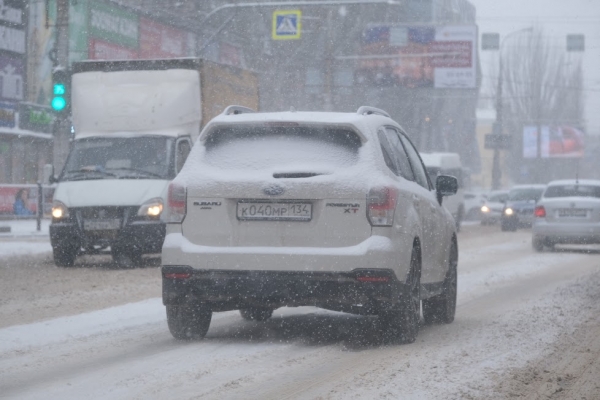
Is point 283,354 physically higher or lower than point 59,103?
lower

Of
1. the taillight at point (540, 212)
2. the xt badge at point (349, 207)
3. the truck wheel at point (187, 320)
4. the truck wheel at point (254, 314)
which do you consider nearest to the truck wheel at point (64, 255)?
the truck wheel at point (254, 314)

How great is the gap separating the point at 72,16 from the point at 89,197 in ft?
79.8

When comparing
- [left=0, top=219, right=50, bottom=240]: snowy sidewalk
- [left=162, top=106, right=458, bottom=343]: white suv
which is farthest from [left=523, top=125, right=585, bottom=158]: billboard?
[left=162, top=106, right=458, bottom=343]: white suv

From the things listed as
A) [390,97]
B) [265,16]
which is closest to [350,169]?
[265,16]

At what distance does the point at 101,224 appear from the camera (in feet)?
52.7

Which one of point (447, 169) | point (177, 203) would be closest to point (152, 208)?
point (177, 203)

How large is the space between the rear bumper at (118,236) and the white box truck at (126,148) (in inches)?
0.5

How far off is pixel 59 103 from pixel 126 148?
3759 mm

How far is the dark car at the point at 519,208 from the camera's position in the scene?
33562 millimetres

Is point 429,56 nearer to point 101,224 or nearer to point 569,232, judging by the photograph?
point 569,232

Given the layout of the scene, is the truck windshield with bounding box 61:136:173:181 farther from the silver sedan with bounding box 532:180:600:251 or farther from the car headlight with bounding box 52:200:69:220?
the silver sedan with bounding box 532:180:600:251

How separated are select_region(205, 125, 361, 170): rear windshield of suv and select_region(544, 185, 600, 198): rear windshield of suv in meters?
16.1

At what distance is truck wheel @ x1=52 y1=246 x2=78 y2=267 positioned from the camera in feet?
54.1

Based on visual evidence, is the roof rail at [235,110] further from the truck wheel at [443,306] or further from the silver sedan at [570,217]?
the silver sedan at [570,217]
